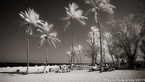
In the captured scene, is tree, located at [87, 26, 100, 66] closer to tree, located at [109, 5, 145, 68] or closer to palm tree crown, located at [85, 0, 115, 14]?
tree, located at [109, 5, 145, 68]

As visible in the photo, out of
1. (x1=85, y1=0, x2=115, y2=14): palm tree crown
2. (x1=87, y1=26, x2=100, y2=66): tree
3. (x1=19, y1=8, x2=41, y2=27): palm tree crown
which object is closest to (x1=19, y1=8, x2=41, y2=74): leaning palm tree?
(x1=19, y1=8, x2=41, y2=27): palm tree crown

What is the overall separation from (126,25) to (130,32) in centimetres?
80

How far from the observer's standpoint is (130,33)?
1698 cm

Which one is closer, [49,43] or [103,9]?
[103,9]

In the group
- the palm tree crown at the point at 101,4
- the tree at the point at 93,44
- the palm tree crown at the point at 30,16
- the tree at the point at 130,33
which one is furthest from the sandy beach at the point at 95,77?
the tree at the point at 93,44

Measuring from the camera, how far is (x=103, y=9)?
55.5ft

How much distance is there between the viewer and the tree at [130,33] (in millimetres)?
16136

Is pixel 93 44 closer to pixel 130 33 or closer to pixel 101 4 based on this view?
pixel 130 33

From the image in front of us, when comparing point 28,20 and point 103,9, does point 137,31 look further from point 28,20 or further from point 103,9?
point 28,20

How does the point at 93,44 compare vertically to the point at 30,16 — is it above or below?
below

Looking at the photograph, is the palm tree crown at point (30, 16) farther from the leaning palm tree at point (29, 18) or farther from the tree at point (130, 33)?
the tree at point (130, 33)

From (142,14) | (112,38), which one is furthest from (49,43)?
(142,14)

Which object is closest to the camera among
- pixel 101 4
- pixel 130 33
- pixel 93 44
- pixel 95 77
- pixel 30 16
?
pixel 95 77

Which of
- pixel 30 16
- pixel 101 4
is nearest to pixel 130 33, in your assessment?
pixel 101 4
